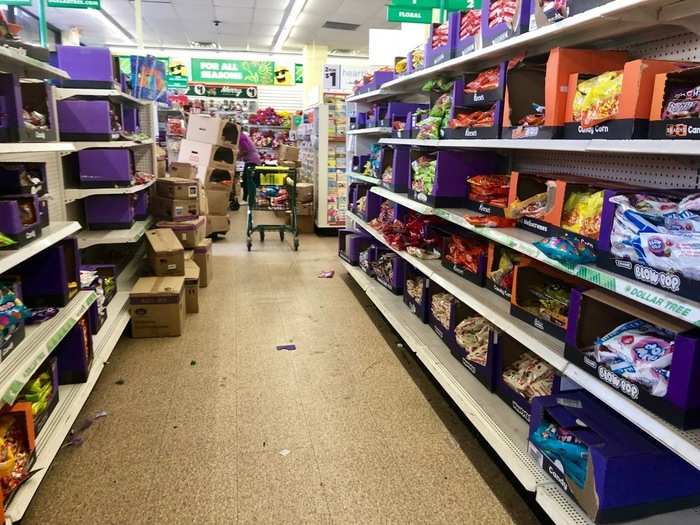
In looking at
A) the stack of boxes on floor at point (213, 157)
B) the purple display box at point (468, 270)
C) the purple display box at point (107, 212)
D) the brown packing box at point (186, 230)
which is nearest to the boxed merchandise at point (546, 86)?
the purple display box at point (468, 270)

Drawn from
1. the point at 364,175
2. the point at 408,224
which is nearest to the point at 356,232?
the point at 364,175

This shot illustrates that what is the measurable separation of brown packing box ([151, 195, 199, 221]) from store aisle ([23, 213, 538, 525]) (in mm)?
1549

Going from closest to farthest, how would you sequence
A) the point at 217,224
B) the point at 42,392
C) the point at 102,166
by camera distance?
the point at 42,392, the point at 102,166, the point at 217,224

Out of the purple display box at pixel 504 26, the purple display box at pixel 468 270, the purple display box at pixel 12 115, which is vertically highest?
the purple display box at pixel 504 26

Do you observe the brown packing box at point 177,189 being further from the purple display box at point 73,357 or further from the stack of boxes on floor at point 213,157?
the purple display box at point 73,357

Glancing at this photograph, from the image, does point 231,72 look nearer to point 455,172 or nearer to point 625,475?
point 455,172

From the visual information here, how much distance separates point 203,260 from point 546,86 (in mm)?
3971

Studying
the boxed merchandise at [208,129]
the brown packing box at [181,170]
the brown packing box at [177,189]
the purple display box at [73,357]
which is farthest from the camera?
the boxed merchandise at [208,129]

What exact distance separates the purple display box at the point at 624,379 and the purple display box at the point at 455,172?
1.38m

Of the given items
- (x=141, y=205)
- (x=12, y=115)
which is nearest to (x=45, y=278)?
(x=12, y=115)

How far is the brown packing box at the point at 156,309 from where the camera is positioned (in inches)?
153

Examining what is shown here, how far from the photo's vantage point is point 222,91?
1389 centimetres

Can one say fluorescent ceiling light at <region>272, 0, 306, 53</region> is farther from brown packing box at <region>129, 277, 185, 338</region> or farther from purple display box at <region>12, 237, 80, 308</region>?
purple display box at <region>12, 237, 80, 308</region>

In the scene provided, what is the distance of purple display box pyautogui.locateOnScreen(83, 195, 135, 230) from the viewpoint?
4.39 metres
